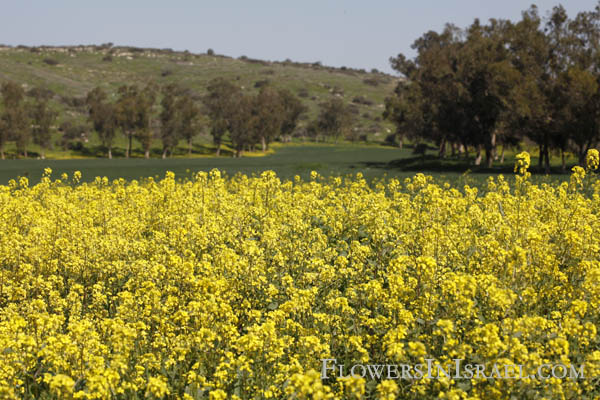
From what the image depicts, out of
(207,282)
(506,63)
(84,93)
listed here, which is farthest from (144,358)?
(84,93)

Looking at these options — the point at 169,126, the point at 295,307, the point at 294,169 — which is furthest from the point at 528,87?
the point at 169,126

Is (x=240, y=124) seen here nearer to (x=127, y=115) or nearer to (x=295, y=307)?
(x=127, y=115)

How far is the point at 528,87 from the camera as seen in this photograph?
5103 cm

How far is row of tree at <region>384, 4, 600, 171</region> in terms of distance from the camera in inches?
1930

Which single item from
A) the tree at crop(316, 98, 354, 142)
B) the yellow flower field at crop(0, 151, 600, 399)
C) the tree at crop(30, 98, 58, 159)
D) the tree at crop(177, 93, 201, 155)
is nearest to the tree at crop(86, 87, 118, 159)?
the tree at crop(30, 98, 58, 159)

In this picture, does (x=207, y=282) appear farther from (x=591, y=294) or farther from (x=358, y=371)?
(x=591, y=294)

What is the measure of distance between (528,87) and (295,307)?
170ft

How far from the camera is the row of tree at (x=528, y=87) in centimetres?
4903

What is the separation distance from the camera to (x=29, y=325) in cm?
846

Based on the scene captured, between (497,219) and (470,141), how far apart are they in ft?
186

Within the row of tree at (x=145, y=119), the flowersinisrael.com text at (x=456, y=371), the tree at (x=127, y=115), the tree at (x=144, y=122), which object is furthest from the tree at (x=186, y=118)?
the flowersinisrael.com text at (x=456, y=371)

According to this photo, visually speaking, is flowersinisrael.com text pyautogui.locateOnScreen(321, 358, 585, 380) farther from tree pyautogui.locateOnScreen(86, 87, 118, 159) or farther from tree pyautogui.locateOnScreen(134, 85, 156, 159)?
tree pyautogui.locateOnScreen(134, 85, 156, 159)

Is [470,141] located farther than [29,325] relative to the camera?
Yes

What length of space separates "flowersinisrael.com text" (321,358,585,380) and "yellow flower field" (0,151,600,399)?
0.31ft
